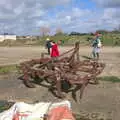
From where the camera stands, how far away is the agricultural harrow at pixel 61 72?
12062 millimetres

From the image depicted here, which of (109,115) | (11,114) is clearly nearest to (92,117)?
(109,115)

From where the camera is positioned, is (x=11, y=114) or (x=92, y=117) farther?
(x=92, y=117)

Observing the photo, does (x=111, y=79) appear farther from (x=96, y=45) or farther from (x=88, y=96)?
(x=96, y=45)

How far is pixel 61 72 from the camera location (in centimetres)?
1219

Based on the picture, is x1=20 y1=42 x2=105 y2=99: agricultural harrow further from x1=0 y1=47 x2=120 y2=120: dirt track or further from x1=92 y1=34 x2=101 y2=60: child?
x1=92 y1=34 x2=101 y2=60: child

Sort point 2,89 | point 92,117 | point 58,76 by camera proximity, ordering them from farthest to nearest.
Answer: point 2,89 → point 58,76 → point 92,117

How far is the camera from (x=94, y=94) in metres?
12.8

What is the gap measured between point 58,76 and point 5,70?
6414 millimetres

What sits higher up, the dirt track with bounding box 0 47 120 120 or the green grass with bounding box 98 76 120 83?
the green grass with bounding box 98 76 120 83

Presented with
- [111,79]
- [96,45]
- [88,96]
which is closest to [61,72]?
[88,96]

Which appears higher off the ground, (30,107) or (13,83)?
(30,107)

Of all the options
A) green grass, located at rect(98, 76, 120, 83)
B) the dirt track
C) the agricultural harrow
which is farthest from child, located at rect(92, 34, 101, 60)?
the dirt track

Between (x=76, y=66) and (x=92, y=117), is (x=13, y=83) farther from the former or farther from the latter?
(x=92, y=117)

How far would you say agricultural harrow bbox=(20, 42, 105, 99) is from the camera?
1206cm
